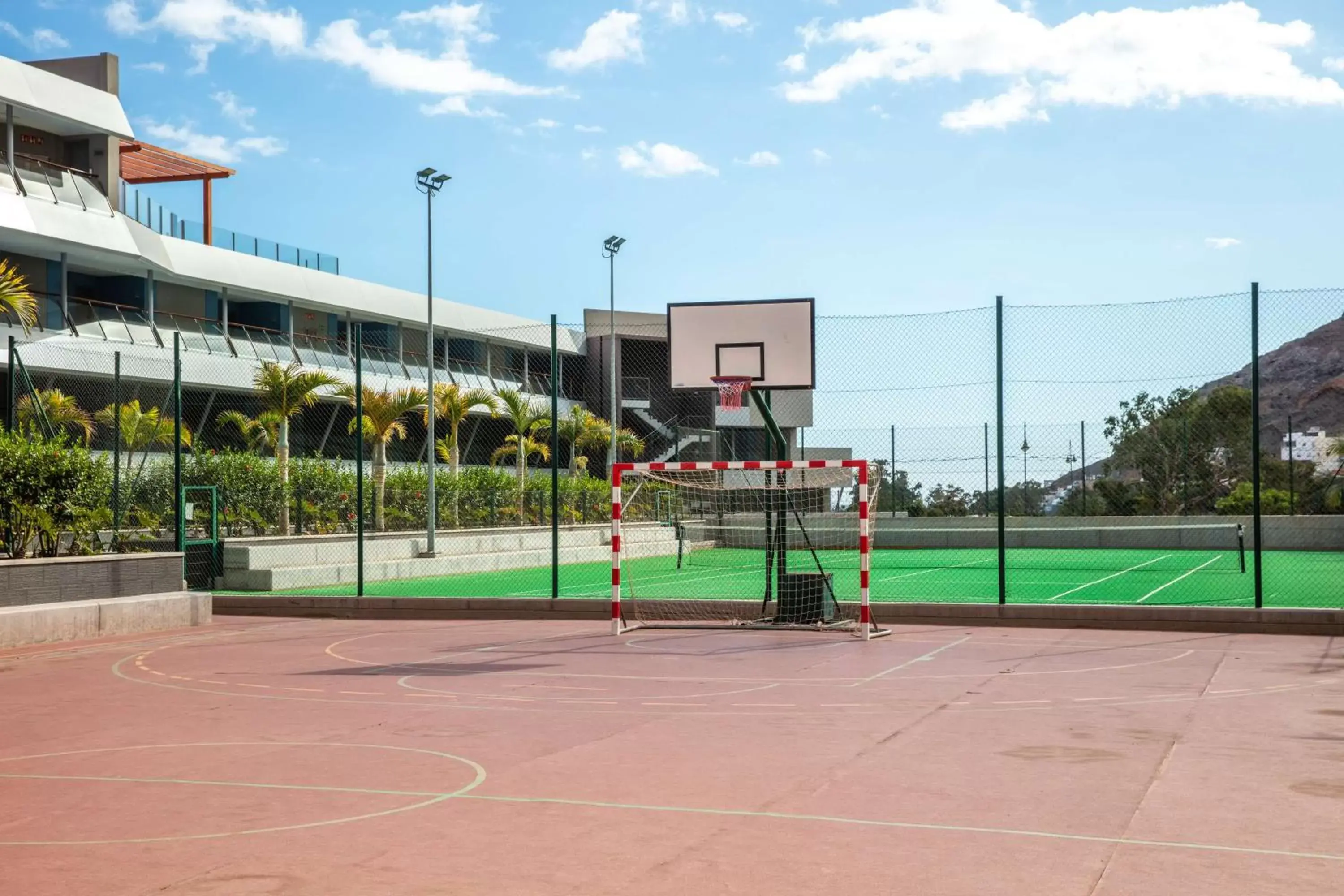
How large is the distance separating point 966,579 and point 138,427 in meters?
18.2

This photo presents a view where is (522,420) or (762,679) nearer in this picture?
(762,679)

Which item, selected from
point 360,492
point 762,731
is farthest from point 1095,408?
point 762,731

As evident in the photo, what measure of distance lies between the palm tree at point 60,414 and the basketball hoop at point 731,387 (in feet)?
38.9

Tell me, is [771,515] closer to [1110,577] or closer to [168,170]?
[1110,577]

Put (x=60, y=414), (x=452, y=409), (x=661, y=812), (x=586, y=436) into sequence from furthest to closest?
(x=586, y=436), (x=452, y=409), (x=60, y=414), (x=661, y=812)

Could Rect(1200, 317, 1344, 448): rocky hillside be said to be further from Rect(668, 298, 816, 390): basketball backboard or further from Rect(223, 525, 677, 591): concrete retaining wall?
Rect(668, 298, 816, 390): basketball backboard

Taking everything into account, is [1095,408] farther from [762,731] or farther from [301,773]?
[301,773]

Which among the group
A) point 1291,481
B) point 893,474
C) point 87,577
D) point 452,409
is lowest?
point 87,577

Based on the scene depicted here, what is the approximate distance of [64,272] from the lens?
114 feet

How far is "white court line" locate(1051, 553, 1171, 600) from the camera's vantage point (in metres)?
21.4

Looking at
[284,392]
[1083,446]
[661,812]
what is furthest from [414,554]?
[661,812]

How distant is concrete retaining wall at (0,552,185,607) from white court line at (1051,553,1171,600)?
12660mm

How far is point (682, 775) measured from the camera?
729 centimetres

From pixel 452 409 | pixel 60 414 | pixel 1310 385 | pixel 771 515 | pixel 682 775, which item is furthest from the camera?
pixel 1310 385
